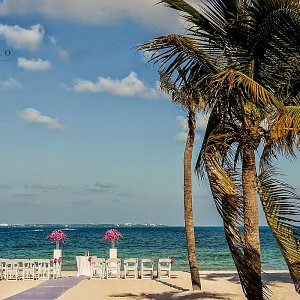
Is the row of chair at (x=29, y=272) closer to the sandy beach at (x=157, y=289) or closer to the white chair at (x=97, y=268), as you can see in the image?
the sandy beach at (x=157, y=289)

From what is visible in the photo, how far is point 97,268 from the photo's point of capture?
2186cm

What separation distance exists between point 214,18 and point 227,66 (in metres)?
0.73

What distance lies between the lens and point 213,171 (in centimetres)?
841

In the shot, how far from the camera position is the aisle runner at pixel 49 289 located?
15.7 m

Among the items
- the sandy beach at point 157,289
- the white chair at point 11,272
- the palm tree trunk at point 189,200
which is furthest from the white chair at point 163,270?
the white chair at point 11,272

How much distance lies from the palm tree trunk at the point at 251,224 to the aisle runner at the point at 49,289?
865 centimetres

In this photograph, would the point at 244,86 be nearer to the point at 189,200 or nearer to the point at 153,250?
the point at 189,200

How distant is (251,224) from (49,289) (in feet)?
36.3

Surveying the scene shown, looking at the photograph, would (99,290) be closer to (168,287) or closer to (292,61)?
(168,287)

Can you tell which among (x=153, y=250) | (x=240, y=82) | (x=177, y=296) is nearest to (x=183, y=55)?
(x=240, y=82)

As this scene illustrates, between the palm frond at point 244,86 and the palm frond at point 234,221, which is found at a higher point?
the palm frond at point 244,86

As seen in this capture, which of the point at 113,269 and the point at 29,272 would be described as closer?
the point at 29,272

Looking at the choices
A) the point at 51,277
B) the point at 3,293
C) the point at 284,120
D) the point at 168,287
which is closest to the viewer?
the point at 284,120

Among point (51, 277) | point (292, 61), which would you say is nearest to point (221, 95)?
point (292, 61)
